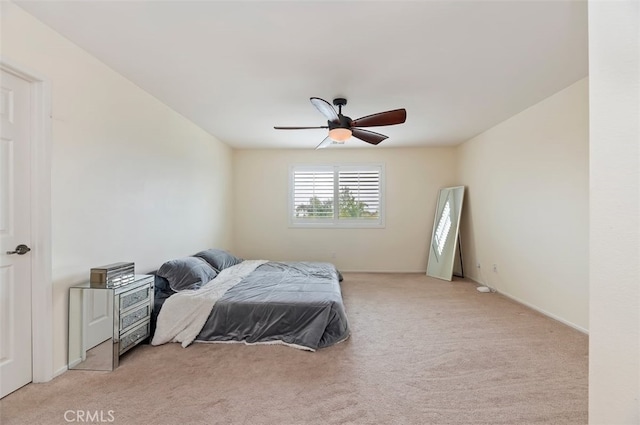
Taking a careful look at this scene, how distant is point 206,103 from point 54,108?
159 cm

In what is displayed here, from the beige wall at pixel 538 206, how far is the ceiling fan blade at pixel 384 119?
1.76 m

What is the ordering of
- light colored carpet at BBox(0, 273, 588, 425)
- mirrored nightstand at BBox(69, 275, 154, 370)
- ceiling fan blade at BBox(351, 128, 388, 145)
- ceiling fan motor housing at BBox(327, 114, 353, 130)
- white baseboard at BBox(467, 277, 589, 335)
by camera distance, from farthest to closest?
ceiling fan blade at BBox(351, 128, 388, 145)
ceiling fan motor housing at BBox(327, 114, 353, 130)
white baseboard at BBox(467, 277, 589, 335)
mirrored nightstand at BBox(69, 275, 154, 370)
light colored carpet at BBox(0, 273, 588, 425)

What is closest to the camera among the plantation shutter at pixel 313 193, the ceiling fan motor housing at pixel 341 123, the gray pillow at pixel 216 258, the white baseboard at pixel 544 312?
the white baseboard at pixel 544 312

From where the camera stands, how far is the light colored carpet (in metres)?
1.77

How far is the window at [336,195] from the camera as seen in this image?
5.96 meters

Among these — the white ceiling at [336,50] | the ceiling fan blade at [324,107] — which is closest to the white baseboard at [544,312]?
the white ceiling at [336,50]

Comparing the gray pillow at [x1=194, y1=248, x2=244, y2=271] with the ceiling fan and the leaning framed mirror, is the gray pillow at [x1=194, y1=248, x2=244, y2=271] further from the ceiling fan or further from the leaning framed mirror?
the leaning framed mirror

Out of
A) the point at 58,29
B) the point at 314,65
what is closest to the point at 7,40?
the point at 58,29

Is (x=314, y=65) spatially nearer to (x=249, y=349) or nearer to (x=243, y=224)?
(x=249, y=349)

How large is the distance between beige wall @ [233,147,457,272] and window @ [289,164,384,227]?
142 mm

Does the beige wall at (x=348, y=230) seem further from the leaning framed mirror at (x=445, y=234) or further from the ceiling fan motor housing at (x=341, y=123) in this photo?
the ceiling fan motor housing at (x=341, y=123)

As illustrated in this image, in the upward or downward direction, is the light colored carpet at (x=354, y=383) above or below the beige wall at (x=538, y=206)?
below

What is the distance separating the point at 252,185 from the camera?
6.11 m

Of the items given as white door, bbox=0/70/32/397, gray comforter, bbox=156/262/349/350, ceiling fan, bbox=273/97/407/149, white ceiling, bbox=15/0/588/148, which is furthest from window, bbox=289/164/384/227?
white door, bbox=0/70/32/397
